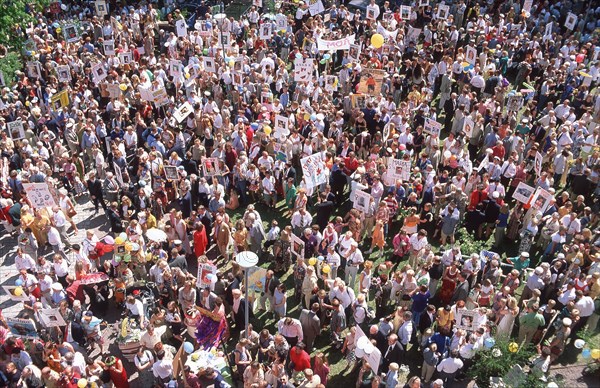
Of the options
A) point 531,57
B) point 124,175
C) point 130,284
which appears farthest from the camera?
point 531,57

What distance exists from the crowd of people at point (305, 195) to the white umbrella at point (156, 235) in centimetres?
12

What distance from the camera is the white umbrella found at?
14414 millimetres

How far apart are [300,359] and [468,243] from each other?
5737 millimetres

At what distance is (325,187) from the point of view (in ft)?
54.6

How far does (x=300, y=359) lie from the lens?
1161cm

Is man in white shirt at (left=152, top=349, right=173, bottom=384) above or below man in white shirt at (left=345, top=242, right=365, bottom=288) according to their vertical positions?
below

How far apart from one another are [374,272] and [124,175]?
284 inches

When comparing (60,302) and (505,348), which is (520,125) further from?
(60,302)

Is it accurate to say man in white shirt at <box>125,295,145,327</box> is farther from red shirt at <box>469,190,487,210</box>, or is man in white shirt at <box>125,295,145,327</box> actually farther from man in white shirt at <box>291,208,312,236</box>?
red shirt at <box>469,190,487,210</box>

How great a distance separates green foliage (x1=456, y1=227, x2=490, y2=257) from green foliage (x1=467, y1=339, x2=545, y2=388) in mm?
2982

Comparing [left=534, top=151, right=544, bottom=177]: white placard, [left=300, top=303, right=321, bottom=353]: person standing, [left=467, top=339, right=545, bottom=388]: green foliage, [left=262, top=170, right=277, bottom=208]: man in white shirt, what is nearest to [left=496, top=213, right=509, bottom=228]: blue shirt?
[left=534, top=151, right=544, bottom=177]: white placard

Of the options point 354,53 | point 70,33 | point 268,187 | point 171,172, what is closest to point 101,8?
point 70,33

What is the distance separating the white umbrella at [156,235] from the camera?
14.4 meters

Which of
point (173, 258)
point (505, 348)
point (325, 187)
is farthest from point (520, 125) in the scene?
point (173, 258)
